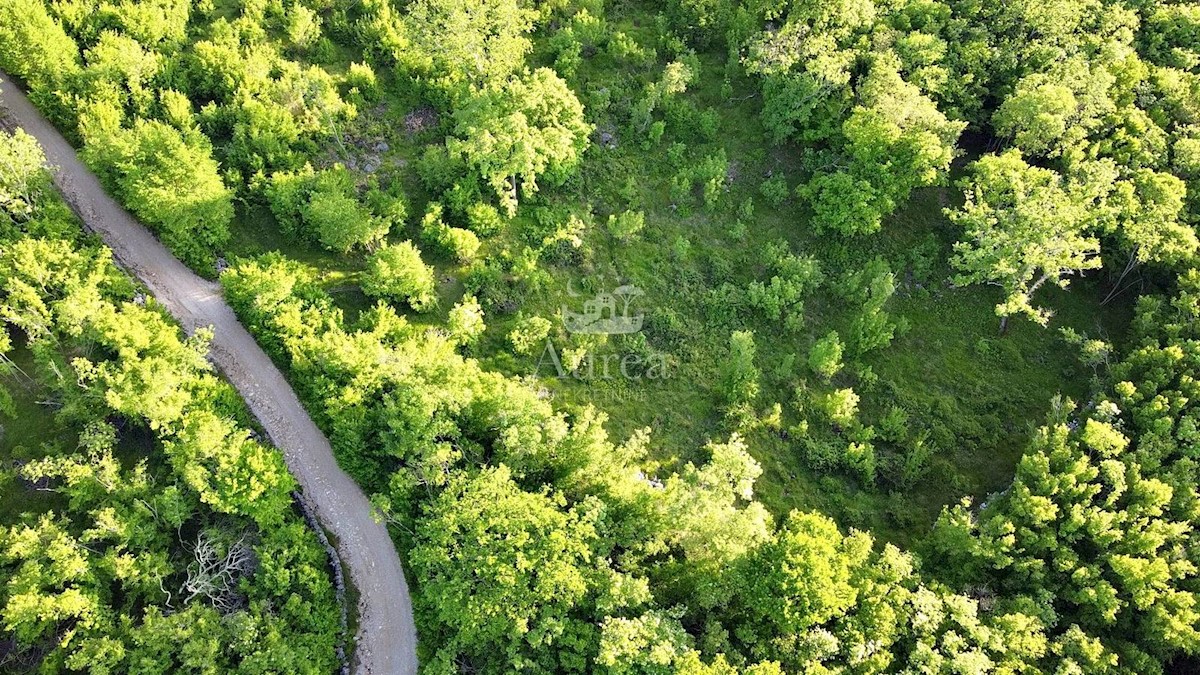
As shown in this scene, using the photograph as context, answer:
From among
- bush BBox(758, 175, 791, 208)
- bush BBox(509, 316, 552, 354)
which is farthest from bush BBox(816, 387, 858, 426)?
bush BBox(509, 316, 552, 354)

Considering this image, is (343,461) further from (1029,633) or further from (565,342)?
(1029,633)

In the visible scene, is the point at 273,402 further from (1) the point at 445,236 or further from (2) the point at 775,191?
(2) the point at 775,191

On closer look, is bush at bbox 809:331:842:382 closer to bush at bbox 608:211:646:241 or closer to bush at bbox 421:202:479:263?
bush at bbox 608:211:646:241

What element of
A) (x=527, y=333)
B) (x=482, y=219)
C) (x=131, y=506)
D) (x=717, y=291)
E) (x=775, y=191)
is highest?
(x=482, y=219)

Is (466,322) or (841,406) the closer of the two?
(466,322)

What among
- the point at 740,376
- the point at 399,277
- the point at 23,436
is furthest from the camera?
the point at 740,376

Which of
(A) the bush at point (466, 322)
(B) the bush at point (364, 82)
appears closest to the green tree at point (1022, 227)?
(A) the bush at point (466, 322)
